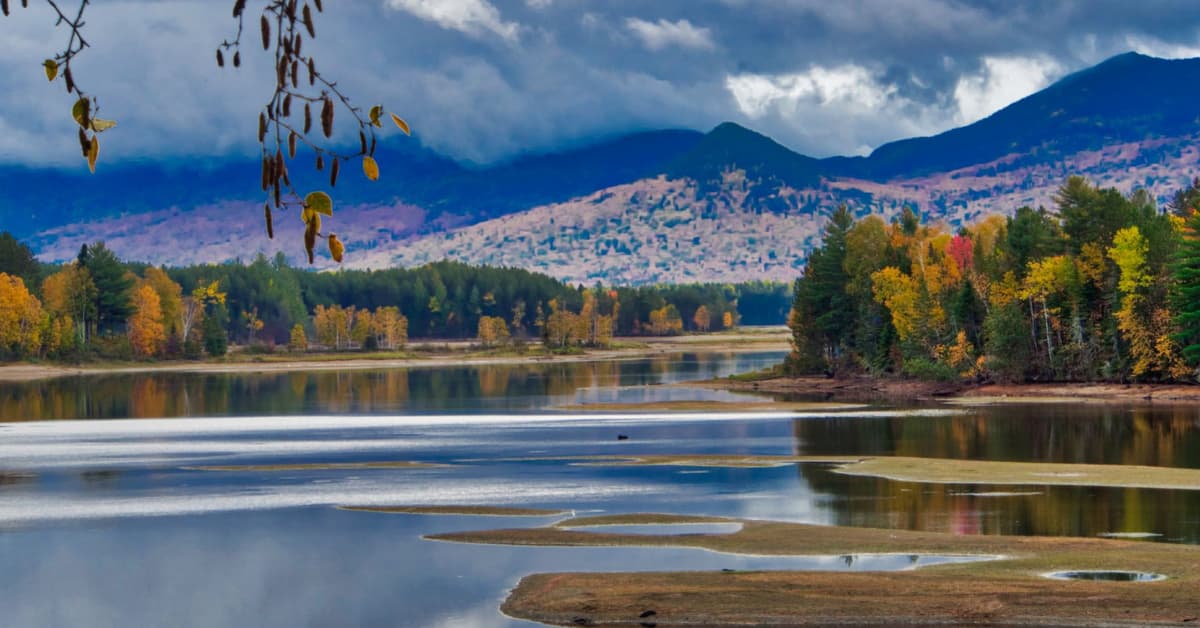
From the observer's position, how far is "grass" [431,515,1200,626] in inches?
1178

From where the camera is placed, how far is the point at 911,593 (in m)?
31.7

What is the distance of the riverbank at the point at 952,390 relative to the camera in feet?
366

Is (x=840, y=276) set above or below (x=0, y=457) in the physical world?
above

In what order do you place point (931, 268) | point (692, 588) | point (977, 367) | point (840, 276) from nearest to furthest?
point (692, 588), point (977, 367), point (931, 268), point (840, 276)

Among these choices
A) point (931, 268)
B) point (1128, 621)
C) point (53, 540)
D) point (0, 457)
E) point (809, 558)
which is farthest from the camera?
point (931, 268)

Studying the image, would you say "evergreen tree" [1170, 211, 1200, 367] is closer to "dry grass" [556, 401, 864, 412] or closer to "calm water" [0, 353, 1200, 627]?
"calm water" [0, 353, 1200, 627]

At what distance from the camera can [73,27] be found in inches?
388

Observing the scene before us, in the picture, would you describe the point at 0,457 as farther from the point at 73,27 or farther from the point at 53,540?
the point at 73,27

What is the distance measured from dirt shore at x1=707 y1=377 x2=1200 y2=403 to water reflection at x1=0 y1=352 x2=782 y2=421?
11417 mm

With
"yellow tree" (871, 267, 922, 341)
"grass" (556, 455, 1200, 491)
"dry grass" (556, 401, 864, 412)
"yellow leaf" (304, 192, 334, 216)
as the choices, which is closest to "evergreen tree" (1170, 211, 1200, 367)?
"dry grass" (556, 401, 864, 412)

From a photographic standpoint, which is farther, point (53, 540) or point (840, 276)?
point (840, 276)

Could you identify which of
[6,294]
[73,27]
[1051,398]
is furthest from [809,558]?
[6,294]

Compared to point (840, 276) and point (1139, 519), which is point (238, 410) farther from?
point (1139, 519)

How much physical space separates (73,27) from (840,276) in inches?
5867
